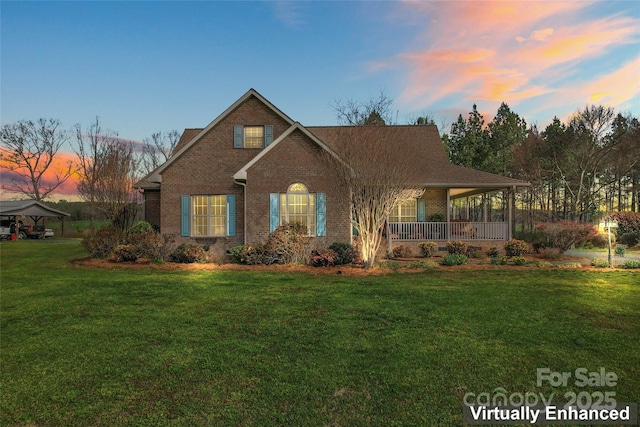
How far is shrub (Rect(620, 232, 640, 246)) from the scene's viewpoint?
20625 mm

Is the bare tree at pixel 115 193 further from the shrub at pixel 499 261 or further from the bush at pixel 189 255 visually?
the shrub at pixel 499 261

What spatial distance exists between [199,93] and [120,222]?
922 centimetres

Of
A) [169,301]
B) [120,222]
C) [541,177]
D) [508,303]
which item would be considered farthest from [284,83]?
[541,177]

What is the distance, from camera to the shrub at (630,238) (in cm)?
2062

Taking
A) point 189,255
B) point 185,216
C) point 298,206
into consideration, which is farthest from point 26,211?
point 298,206

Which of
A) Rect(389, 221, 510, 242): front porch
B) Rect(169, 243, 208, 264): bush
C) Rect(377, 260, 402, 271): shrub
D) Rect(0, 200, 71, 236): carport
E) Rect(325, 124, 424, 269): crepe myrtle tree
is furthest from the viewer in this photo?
Rect(0, 200, 71, 236): carport

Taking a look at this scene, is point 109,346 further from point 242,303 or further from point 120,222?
point 120,222

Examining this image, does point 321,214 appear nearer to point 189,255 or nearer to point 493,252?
point 189,255

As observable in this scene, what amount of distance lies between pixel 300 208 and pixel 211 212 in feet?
14.3

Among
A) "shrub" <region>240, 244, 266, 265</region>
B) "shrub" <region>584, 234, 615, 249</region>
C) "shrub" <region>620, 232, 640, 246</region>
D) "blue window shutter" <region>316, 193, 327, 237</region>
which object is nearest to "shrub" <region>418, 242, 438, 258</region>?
"blue window shutter" <region>316, 193, 327, 237</region>

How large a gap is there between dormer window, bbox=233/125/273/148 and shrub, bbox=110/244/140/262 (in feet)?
20.7

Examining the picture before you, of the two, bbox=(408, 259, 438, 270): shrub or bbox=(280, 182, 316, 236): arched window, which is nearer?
bbox=(408, 259, 438, 270): shrub

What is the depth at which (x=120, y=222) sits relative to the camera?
69.1 feet

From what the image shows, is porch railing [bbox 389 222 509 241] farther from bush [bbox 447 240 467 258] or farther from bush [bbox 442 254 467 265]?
bush [bbox 442 254 467 265]
